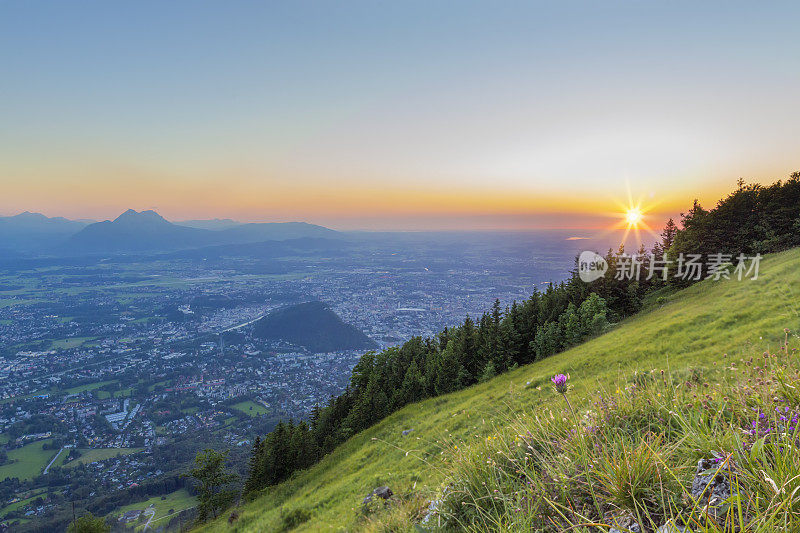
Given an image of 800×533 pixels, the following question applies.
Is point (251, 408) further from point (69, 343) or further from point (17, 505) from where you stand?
point (69, 343)

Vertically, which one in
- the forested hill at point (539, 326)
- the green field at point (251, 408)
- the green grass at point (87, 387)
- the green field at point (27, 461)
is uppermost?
the forested hill at point (539, 326)

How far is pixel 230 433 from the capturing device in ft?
302

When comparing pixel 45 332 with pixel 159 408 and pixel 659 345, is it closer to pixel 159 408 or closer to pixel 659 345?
pixel 159 408

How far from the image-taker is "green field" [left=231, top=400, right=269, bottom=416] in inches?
4126

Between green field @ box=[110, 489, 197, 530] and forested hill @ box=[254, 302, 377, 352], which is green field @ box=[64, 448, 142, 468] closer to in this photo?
green field @ box=[110, 489, 197, 530]

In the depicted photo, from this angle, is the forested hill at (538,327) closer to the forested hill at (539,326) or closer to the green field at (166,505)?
the forested hill at (539,326)

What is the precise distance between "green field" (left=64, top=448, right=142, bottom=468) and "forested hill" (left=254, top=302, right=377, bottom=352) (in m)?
86.0

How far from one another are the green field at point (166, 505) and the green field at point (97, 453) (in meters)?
25.3

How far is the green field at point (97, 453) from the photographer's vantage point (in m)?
84.5

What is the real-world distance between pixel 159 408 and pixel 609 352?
142 metres

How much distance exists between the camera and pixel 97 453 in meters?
88.6

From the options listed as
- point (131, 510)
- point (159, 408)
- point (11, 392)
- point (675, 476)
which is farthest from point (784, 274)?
point (11, 392)

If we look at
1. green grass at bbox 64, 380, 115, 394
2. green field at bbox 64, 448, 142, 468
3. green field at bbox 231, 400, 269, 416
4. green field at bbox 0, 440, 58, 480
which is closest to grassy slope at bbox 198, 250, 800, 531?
green field at bbox 231, 400, 269, 416

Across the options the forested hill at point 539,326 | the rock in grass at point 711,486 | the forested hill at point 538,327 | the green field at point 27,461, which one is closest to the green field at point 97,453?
the green field at point 27,461
